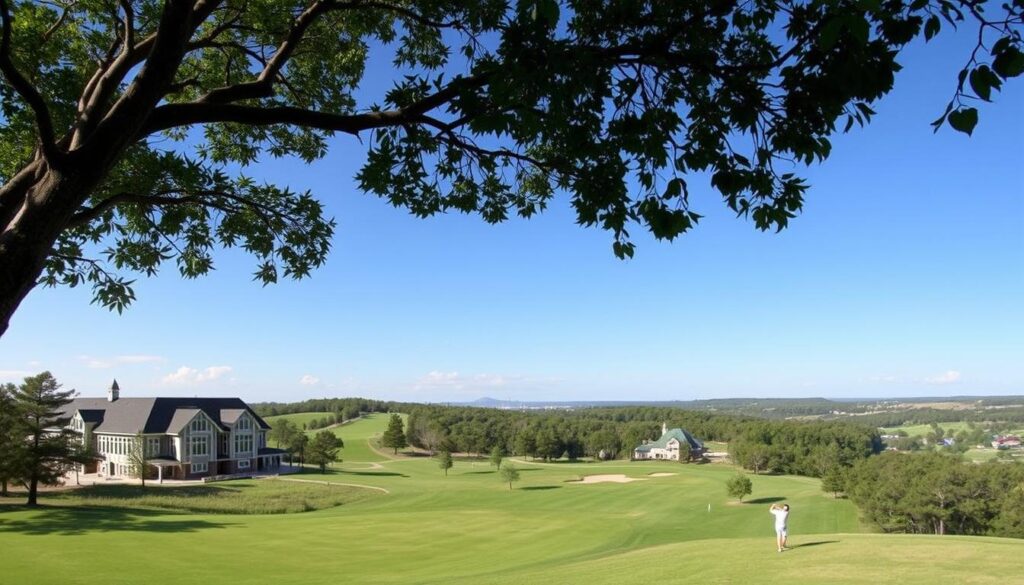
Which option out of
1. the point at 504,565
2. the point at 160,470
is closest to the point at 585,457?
the point at 160,470

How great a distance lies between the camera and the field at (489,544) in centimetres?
1366

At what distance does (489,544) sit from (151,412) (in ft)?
178

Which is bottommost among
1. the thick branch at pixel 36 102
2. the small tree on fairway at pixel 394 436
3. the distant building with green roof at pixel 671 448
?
the distant building with green roof at pixel 671 448

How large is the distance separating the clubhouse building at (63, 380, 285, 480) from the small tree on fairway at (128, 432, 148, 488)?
569 mm

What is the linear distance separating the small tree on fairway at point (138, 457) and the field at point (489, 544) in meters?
12.2

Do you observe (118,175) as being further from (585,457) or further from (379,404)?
(379,404)

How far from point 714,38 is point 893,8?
1.52 meters

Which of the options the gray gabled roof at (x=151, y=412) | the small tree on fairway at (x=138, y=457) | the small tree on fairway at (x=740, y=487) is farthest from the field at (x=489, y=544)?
the gray gabled roof at (x=151, y=412)

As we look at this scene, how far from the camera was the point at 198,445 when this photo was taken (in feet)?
224

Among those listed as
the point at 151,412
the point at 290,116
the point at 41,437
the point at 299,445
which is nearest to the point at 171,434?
the point at 151,412

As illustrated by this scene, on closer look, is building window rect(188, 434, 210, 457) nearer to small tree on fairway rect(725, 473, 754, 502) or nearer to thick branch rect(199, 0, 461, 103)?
small tree on fairway rect(725, 473, 754, 502)

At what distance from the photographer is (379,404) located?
18312 cm

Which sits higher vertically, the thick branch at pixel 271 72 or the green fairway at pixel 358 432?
the thick branch at pixel 271 72

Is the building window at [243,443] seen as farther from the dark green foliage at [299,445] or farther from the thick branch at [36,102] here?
the thick branch at [36,102]
